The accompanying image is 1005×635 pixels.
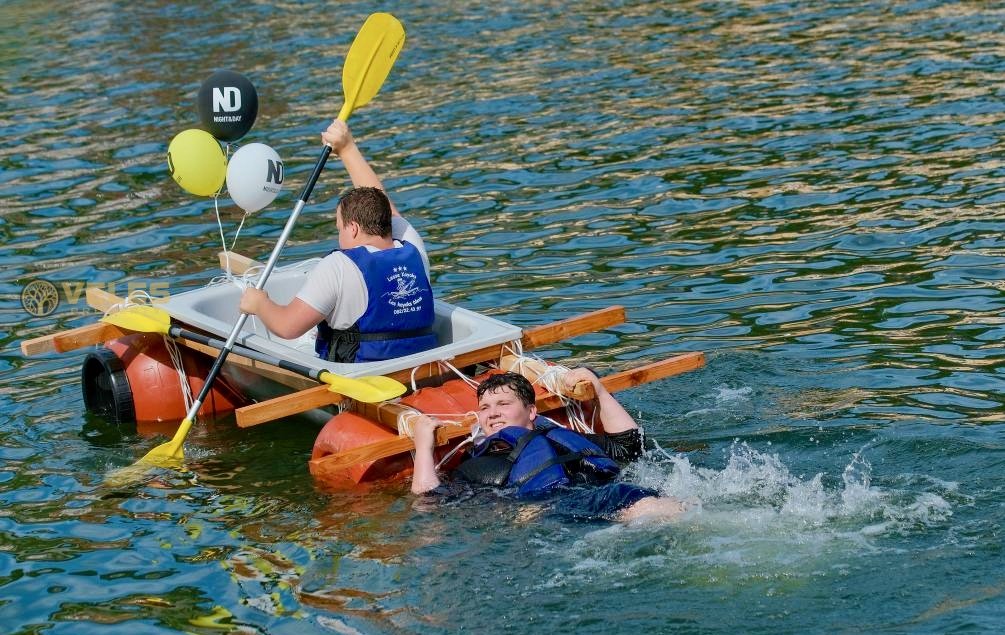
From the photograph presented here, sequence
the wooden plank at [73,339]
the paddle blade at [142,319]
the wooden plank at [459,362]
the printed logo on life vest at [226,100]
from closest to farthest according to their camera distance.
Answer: the wooden plank at [459,362] < the paddle blade at [142,319] < the wooden plank at [73,339] < the printed logo on life vest at [226,100]

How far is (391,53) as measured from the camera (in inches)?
330

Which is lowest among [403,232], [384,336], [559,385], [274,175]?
[559,385]

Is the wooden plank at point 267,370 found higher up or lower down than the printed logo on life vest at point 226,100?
lower down

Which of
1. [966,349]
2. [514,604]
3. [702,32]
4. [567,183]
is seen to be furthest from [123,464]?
[702,32]

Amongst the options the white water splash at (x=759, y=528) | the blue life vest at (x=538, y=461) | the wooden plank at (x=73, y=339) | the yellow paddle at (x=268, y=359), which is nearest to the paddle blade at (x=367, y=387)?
the yellow paddle at (x=268, y=359)

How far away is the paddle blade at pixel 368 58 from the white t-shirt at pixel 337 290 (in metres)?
1.58

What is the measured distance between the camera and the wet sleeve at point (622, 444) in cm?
652

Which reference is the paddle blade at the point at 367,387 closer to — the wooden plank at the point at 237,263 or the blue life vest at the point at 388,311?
the blue life vest at the point at 388,311

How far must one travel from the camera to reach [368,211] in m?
7.02

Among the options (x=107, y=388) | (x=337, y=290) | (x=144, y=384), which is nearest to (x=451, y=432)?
(x=337, y=290)

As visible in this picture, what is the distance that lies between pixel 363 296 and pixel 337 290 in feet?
0.47

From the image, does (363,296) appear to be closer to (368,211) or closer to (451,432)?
(368,211)

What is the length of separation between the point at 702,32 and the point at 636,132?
4.99 metres

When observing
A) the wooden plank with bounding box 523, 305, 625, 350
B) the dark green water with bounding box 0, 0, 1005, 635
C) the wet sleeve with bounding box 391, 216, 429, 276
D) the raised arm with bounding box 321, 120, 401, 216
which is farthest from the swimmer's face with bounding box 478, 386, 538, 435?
the raised arm with bounding box 321, 120, 401, 216
